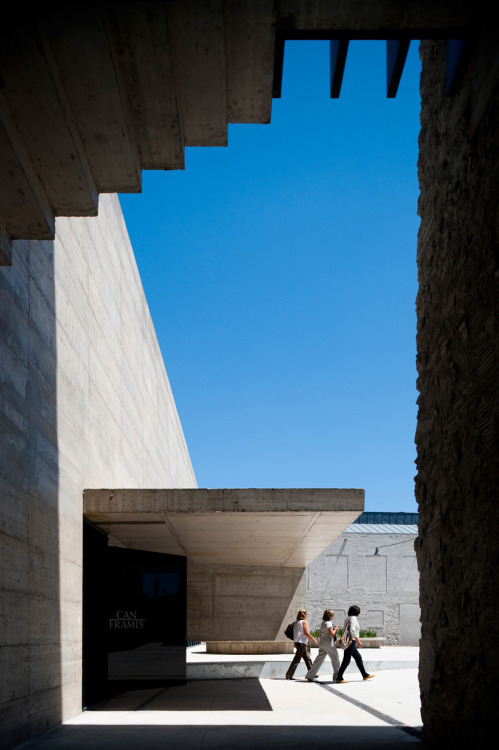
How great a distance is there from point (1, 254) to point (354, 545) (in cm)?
3260

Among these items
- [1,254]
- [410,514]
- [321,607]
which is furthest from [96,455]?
[410,514]

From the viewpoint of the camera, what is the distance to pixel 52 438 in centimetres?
862

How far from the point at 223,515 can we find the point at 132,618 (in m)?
3.01

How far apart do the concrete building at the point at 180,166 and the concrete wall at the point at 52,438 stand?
0.04 meters

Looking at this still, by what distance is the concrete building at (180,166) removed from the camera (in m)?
4.92

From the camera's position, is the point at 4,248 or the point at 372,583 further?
the point at 372,583

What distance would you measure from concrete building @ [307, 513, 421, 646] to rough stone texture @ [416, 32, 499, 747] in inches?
1154

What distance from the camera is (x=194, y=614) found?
22.0 meters

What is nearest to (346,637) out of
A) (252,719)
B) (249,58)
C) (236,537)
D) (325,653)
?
(325,653)

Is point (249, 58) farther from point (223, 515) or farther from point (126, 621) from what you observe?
point (126, 621)

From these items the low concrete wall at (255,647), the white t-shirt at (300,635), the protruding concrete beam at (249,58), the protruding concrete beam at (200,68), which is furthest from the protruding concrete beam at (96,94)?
the low concrete wall at (255,647)

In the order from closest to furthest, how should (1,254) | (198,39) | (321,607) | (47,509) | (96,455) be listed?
(198,39) < (1,254) < (47,509) < (96,455) < (321,607)

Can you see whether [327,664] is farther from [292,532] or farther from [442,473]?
[442,473]

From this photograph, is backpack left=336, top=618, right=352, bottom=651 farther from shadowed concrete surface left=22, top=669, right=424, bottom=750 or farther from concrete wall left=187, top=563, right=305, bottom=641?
concrete wall left=187, top=563, right=305, bottom=641
